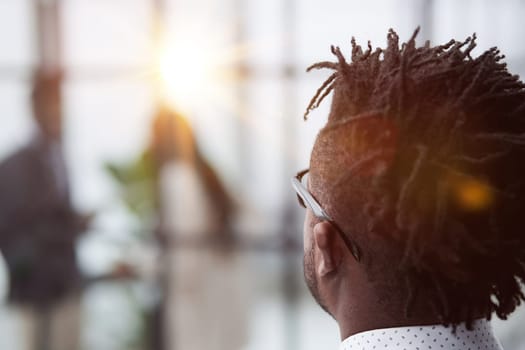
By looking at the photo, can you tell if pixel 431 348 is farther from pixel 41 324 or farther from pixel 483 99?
pixel 41 324

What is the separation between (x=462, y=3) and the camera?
3.32m

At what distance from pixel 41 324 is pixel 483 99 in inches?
114

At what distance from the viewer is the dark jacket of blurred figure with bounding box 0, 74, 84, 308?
3443mm

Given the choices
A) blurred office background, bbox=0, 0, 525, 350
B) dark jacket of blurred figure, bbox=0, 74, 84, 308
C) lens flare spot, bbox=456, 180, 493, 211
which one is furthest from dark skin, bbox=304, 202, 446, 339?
dark jacket of blurred figure, bbox=0, 74, 84, 308

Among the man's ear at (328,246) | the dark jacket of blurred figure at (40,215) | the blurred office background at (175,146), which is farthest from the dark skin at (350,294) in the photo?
the dark jacket of blurred figure at (40,215)

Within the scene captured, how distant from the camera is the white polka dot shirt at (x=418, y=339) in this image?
104 centimetres

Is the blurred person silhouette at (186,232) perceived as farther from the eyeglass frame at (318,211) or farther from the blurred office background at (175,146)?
the eyeglass frame at (318,211)

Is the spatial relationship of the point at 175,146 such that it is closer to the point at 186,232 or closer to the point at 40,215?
the point at 186,232

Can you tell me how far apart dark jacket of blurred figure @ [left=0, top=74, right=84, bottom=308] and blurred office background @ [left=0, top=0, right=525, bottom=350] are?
0.04 metres

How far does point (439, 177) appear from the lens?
1.01 metres

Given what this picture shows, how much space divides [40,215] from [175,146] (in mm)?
639

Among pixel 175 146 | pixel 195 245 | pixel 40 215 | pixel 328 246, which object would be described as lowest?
pixel 195 245

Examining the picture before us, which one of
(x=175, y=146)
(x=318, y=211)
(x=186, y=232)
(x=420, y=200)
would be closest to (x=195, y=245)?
(x=186, y=232)

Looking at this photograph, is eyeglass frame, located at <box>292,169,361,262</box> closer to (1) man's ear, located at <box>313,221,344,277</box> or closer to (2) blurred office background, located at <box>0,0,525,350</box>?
(1) man's ear, located at <box>313,221,344,277</box>
